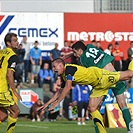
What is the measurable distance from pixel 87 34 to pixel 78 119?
6.83 m

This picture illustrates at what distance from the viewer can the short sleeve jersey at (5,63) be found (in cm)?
1417

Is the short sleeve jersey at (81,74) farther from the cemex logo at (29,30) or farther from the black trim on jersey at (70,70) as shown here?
the cemex logo at (29,30)

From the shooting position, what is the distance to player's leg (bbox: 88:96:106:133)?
1438 centimetres

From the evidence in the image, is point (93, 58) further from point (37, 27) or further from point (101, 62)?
point (37, 27)

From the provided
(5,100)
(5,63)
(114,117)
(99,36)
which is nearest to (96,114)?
(5,100)

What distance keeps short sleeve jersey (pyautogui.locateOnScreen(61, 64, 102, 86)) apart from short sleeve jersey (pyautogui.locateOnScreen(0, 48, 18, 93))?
110 centimetres

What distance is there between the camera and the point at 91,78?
1409 centimetres

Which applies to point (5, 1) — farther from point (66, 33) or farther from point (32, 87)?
point (32, 87)

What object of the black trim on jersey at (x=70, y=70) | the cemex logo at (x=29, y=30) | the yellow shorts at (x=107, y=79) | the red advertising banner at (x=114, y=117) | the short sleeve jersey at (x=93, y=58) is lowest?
the red advertising banner at (x=114, y=117)

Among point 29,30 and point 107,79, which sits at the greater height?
point 29,30

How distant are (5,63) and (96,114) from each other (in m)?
2.25

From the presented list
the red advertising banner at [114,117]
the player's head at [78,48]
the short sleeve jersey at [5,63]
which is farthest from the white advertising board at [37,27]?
the short sleeve jersey at [5,63]

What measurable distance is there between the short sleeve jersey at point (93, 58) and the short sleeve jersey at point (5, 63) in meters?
1.90

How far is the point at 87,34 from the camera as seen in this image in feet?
97.1
